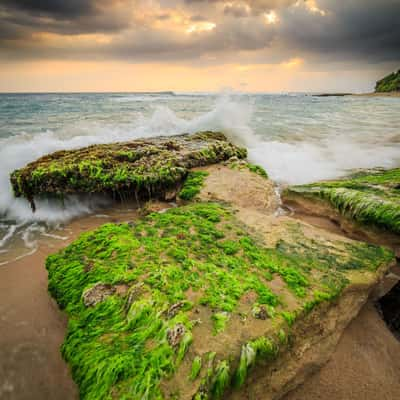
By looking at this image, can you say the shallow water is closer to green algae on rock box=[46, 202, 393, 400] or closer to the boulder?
green algae on rock box=[46, 202, 393, 400]

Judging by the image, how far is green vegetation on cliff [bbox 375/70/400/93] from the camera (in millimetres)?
75812

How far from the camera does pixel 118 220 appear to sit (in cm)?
489

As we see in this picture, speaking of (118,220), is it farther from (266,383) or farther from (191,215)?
(266,383)

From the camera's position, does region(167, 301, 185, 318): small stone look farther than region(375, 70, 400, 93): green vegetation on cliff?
No

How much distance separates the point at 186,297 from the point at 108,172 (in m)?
3.70

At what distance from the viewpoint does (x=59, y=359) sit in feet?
7.41

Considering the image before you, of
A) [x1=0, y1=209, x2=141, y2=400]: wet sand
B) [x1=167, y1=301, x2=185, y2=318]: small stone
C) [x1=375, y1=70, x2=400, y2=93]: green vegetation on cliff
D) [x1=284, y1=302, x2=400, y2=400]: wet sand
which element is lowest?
[x1=0, y1=209, x2=141, y2=400]: wet sand

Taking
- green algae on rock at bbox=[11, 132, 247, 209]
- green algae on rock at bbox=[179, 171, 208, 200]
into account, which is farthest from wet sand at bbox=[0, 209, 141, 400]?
green algae on rock at bbox=[179, 171, 208, 200]

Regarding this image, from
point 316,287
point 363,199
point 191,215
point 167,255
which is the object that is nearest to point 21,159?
point 191,215

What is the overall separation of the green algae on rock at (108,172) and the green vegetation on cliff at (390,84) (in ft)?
319

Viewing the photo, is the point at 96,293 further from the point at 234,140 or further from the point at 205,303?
the point at 234,140

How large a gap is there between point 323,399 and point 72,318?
2241mm

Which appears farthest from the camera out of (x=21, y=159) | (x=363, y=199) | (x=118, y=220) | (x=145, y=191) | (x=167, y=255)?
(x=21, y=159)

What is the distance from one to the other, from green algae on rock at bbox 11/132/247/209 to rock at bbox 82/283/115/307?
299 cm
